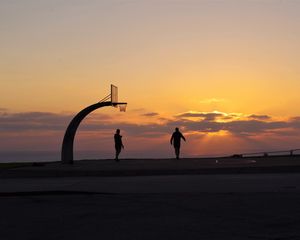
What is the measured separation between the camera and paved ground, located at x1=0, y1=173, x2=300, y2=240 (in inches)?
396

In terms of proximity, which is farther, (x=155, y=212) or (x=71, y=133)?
(x=71, y=133)

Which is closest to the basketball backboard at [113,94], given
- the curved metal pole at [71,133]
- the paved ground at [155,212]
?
the curved metal pole at [71,133]

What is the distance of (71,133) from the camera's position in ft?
120

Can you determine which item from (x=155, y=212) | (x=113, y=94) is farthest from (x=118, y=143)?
(x=155, y=212)

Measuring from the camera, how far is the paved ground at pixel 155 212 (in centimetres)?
1005

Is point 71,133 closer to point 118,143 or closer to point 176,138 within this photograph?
point 118,143

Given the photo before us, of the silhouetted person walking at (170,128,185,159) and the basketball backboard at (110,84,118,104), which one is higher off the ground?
the basketball backboard at (110,84,118,104)

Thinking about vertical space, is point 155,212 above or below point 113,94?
below

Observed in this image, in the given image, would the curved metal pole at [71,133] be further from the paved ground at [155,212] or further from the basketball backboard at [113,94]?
the paved ground at [155,212]

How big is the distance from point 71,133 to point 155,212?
24459mm

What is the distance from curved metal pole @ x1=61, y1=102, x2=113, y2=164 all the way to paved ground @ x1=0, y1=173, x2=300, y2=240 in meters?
17.2

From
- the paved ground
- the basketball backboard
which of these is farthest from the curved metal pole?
the paved ground

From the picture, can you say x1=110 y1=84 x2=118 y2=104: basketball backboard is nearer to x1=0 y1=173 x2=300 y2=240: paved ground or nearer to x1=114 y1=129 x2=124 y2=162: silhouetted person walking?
x1=114 y1=129 x2=124 y2=162: silhouetted person walking

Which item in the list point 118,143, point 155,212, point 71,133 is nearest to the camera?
point 155,212
